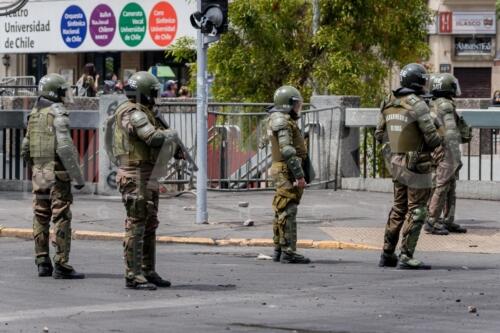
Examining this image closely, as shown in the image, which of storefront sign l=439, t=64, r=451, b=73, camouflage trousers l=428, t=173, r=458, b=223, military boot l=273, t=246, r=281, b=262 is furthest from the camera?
storefront sign l=439, t=64, r=451, b=73

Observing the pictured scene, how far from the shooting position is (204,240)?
1507 centimetres

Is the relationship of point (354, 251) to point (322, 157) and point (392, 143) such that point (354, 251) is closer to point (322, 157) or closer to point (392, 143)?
point (392, 143)

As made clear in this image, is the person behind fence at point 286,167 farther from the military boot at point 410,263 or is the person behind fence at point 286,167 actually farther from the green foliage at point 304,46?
the green foliage at point 304,46

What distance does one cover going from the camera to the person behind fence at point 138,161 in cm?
1116

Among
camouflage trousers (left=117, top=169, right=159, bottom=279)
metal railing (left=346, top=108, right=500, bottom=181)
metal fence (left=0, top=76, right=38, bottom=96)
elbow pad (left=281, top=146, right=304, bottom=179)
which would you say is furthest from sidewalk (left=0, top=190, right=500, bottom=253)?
metal fence (left=0, top=76, right=38, bottom=96)

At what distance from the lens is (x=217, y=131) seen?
20.4 m

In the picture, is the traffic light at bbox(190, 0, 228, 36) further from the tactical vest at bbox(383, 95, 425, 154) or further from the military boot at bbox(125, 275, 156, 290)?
the military boot at bbox(125, 275, 156, 290)

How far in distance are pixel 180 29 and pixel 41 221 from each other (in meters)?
27.3

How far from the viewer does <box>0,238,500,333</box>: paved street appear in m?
9.28

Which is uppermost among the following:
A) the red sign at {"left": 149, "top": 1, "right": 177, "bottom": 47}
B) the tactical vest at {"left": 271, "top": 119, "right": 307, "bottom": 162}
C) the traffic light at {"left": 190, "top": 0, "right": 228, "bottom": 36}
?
the red sign at {"left": 149, "top": 1, "right": 177, "bottom": 47}

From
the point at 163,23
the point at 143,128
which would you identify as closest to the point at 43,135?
the point at 143,128

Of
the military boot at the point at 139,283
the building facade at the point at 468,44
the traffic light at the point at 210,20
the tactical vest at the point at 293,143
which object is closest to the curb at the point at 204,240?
the tactical vest at the point at 293,143

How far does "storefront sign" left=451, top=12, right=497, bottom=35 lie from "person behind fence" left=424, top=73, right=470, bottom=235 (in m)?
30.1

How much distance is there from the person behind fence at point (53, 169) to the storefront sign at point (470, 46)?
34.3 meters
